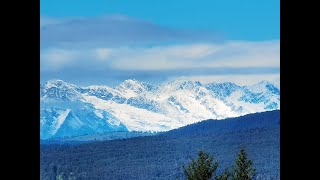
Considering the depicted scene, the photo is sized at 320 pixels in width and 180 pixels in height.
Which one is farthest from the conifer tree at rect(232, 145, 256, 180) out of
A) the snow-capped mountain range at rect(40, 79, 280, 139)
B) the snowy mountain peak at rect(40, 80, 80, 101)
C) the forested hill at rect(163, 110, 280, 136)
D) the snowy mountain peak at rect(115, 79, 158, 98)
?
the snowy mountain peak at rect(115, 79, 158, 98)

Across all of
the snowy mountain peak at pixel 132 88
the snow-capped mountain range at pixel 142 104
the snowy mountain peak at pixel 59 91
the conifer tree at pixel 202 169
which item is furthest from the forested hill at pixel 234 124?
the snowy mountain peak at pixel 132 88

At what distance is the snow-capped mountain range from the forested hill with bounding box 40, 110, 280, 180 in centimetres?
2596

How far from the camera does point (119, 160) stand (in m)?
32.4

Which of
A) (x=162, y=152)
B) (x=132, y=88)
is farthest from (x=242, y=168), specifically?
(x=132, y=88)

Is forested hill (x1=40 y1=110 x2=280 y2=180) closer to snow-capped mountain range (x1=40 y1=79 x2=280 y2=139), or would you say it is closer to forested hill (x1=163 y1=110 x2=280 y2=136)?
forested hill (x1=163 y1=110 x2=280 y2=136)

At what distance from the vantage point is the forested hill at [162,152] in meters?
30.3

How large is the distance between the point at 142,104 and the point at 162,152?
183 feet

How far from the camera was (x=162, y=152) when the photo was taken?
111 feet

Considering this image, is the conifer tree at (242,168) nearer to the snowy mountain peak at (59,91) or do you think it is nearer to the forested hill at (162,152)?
the forested hill at (162,152)

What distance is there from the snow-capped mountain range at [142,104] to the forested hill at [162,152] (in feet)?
85.2
